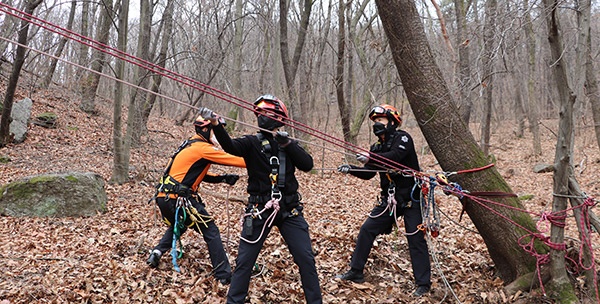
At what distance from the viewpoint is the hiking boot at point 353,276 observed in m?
5.50

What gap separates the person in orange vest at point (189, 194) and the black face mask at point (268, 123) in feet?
3.93

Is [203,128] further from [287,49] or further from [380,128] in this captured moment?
[287,49]

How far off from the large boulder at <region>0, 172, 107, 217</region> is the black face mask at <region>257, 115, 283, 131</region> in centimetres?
569

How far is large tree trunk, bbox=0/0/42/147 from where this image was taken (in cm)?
1103

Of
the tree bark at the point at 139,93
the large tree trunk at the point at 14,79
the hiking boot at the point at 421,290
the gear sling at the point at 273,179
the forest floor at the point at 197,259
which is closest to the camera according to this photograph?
the gear sling at the point at 273,179

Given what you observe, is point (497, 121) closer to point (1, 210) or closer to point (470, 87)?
point (470, 87)

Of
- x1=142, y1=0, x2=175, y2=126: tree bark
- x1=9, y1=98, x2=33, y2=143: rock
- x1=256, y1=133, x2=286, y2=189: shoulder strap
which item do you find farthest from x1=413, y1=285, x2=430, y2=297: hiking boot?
x1=9, y1=98, x2=33, y2=143: rock

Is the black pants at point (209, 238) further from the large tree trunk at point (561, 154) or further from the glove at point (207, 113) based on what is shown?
the large tree trunk at point (561, 154)

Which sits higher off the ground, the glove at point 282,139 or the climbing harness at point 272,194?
the glove at point 282,139

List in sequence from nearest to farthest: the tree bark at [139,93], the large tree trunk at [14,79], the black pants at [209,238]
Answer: the black pants at [209,238] → the tree bark at [139,93] → the large tree trunk at [14,79]

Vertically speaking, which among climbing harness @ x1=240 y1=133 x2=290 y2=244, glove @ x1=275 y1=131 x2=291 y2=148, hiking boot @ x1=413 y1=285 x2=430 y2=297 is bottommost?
hiking boot @ x1=413 y1=285 x2=430 y2=297

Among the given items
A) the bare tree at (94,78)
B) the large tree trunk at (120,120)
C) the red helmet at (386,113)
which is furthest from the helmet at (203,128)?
the bare tree at (94,78)

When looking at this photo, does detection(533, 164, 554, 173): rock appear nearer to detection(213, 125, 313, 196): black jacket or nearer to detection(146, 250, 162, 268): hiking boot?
detection(213, 125, 313, 196): black jacket

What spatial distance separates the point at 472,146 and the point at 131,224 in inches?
242
